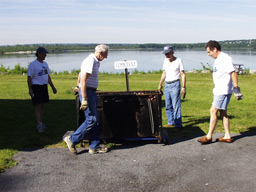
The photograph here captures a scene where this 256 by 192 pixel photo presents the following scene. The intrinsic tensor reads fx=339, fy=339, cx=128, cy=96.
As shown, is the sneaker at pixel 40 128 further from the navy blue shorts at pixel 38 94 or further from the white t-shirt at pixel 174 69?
the white t-shirt at pixel 174 69

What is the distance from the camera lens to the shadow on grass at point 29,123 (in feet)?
21.1

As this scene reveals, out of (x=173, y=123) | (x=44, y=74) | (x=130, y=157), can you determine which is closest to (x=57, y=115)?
(x=44, y=74)

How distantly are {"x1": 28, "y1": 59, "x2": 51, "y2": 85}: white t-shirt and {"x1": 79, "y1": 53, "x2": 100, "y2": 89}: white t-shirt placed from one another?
1910 millimetres

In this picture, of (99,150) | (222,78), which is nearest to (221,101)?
(222,78)

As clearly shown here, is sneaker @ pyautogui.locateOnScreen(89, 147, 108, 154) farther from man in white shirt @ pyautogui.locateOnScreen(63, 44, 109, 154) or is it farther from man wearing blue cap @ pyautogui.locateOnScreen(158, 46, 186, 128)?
man wearing blue cap @ pyautogui.locateOnScreen(158, 46, 186, 128)

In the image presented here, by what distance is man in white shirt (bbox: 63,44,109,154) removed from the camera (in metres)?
5.34

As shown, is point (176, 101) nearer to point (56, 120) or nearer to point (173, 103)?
point (173, 103)

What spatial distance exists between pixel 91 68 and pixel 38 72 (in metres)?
2.14

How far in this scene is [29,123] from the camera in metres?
8.30

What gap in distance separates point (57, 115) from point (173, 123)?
342 cm

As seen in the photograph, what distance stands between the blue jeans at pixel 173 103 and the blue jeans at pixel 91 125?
2223mm

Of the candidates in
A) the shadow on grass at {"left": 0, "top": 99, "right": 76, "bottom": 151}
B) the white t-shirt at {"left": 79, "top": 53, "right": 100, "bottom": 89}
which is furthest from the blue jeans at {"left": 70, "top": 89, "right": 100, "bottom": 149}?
the shadow on grass at {"left": 0, "top": 99, "right": 76, "bottom": 151}

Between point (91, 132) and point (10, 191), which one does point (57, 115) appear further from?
point (10, 191)

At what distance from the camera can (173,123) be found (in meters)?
7.62
